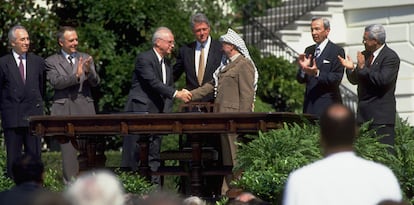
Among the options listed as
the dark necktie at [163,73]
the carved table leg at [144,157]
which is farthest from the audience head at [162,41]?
the carved table leg at [144,157]

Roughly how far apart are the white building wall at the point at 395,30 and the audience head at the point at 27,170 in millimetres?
13508

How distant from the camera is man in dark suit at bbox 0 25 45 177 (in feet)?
48.9

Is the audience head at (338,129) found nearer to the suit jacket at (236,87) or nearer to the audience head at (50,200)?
the audience head at (50,200)

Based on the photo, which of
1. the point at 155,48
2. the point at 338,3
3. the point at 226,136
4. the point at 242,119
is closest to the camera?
the point at 242,119

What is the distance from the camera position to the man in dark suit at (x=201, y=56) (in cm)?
1541

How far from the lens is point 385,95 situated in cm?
1388

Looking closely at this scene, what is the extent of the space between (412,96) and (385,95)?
8302 mm

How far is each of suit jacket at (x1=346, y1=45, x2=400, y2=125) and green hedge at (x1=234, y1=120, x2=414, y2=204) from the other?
0.59 m

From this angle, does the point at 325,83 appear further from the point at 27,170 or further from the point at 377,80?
the point at 27,170

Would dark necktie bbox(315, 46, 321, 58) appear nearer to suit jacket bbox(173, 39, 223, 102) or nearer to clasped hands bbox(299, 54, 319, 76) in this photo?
clasped hands bbox(299, 54, 319, 76)

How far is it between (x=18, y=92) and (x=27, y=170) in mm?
6427

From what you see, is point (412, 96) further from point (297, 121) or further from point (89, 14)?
point (297, 121)

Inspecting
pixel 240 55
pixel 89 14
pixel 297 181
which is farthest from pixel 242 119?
pixel 89 14

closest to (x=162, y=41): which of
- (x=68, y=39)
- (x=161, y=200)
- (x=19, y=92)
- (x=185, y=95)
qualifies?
(x=185, y=95)
